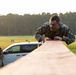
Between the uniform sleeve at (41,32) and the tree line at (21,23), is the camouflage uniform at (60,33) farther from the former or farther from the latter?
the tree line at (21,23)

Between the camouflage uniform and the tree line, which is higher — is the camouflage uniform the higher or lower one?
the lower one

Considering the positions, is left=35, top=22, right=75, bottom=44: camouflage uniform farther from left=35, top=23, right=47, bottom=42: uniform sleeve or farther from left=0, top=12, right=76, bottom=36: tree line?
left=0, top=12, right=76, bottom=36: tree line

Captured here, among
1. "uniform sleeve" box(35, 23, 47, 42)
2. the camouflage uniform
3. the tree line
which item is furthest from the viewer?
the tree line

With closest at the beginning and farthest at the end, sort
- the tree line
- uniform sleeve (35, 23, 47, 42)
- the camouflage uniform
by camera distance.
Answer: the camouflage uniform
uniform sleeve (35, 23, 47, 42)
the tree line

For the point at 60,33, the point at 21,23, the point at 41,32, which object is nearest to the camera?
the point at 60,33

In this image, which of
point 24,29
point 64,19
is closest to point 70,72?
point 64,19

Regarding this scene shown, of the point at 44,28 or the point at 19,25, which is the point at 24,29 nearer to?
the point at 19,25

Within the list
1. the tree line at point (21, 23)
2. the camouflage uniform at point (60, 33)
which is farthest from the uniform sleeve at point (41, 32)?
the tree line at point (21, 23)

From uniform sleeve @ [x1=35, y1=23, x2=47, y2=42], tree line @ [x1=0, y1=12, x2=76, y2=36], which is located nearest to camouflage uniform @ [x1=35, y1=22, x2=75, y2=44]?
uniform sleeve @ [x1=35, y1=23, x2=47, y2=42]

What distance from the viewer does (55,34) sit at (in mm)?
4254

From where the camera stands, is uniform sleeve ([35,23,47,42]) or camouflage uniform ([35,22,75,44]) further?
uniform sleeve ([35,23,47,42])

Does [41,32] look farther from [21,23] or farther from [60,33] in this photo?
[21,23]

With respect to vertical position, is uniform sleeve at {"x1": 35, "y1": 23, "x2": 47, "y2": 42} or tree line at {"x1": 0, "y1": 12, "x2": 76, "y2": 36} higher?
tree line at {"x1": 0, "y1": 12, "x2": 76, "y2": 36}

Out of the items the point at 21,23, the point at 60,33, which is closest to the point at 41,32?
the point at 60,33
